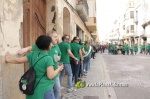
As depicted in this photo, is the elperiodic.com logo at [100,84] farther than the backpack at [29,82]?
Yes

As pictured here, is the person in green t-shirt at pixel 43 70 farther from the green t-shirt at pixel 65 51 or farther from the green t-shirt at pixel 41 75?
the green t-shirt at pixel 65 51

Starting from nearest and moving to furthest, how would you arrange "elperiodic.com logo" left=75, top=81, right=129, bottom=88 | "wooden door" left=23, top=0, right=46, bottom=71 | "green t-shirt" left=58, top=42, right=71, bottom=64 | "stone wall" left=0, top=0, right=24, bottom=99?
"stone wall" left=0, top=0, right=24, bottom=99, "wooden door" left=23, top=0, right=46, bottom=71, "green t-shirt" left=58, top=42, right=71, bottom=64, "elperiodic.com logo" left=75, top=81, right=129, bottom=88

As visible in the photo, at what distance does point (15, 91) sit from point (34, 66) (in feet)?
4.14

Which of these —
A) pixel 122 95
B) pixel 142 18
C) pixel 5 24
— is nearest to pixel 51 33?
pixel 5 24

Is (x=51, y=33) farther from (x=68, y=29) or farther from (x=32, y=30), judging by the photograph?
(x=68, y=29)

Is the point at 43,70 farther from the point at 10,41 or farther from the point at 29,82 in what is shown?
the point at 10,41

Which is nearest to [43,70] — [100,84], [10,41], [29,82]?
[29,82]

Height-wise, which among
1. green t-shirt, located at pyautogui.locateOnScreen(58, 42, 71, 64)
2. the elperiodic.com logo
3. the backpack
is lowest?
the elperiodic.com logo

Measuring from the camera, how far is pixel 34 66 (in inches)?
115

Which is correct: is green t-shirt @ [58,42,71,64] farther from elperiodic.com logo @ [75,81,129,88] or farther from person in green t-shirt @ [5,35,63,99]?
person in green t-shirt @ [5,35,63,99]

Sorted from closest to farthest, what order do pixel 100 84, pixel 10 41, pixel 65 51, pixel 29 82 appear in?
pixel 29 82 < pixel 10 41 < pixel 65 51 < pixel 100 84

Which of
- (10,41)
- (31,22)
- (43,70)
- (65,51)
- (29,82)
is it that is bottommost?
(29,82)

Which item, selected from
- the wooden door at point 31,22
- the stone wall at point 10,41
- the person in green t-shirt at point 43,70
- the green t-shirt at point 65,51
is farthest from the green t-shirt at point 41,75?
the green t-shirt at point 65,51

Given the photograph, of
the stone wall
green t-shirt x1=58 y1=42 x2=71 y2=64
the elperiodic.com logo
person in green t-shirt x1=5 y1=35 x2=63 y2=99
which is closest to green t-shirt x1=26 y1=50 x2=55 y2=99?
person in green t-shirt x1=5 y1=35 x2=63 y2=99
